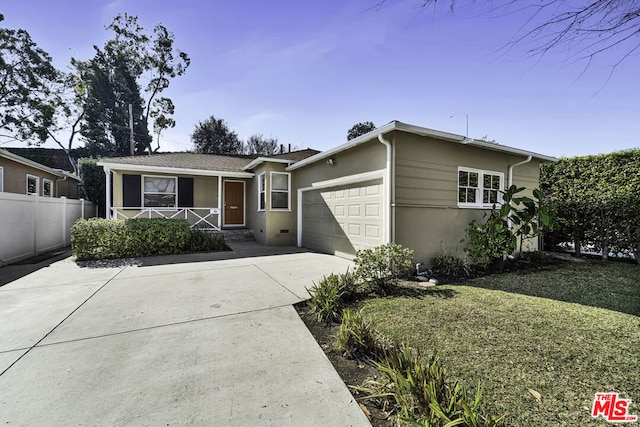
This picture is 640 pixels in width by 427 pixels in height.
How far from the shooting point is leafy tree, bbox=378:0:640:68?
2002 millimetres

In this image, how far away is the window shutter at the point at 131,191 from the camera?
10289 millimetres

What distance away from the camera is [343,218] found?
7.40 m

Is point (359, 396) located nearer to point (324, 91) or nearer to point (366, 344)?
point (366, 344)

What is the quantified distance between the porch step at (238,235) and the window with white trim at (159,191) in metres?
2.53

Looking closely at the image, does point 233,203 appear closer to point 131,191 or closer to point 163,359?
point 131,191

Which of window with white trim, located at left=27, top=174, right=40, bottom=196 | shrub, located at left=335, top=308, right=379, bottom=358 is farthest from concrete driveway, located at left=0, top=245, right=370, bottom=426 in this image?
window with white trim, located at left=27, top=174, right=40, bottom=196

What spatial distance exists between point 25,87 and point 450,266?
29.8 meters

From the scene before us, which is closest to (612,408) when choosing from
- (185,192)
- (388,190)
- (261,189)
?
(388,190)

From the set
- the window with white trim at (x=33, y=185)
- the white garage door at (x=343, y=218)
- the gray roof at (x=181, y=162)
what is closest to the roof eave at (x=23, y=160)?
the window with white trim at (x=33, y=185)

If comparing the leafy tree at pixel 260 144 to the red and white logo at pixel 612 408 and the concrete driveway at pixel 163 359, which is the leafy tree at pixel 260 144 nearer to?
the concrete driveway at pixel 163 359

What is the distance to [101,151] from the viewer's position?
24.0m

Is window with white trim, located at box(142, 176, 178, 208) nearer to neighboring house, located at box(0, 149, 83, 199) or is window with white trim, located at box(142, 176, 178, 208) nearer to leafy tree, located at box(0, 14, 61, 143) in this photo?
neighboring house, located at box(0, 149, 83, 199)

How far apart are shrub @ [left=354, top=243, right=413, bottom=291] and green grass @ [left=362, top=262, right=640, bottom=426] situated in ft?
1.52

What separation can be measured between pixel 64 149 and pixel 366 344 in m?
31.6
